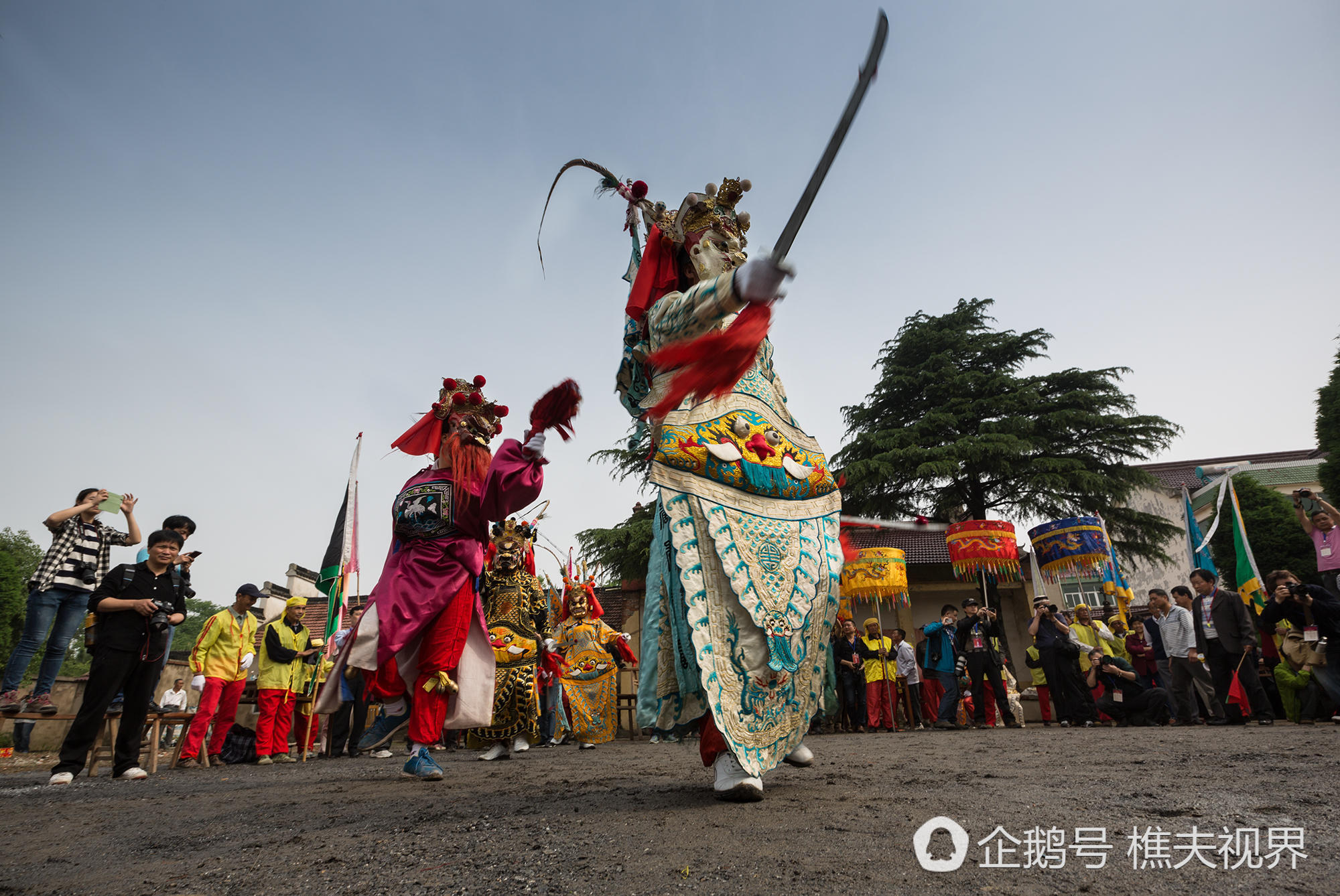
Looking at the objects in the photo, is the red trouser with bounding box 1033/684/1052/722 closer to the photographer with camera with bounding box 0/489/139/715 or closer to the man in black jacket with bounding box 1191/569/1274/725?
the man in black jacket with bounding box 1191/569/1274/725

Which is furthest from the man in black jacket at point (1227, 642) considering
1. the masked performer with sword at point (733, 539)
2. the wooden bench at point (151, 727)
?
the wooden bench at point (151, 727)

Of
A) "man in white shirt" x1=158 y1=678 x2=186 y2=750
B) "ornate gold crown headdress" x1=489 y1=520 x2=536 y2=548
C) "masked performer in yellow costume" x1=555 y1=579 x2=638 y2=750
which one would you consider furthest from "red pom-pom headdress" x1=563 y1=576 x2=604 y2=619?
"man in white shirt" x1=158 y1=678 x2=186 y2=750

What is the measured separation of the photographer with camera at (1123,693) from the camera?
26.6 ft

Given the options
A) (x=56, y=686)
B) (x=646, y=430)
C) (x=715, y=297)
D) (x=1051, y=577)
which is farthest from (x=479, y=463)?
(x=1051, y=577)

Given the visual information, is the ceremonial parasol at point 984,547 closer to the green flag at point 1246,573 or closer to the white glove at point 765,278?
the green flag at point 1246,573

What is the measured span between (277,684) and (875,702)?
787 centimetres

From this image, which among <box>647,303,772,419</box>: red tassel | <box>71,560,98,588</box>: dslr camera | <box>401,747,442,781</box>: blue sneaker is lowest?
<box>401,747,442,781</box>: blue sneaker

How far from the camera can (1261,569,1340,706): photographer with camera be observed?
19.7ft

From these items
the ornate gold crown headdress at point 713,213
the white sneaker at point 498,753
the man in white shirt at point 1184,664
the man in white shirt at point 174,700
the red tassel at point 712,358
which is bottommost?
the white sneaker at point 498,753

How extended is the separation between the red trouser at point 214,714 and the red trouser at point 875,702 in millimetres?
8115

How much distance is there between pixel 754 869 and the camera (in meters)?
1.62

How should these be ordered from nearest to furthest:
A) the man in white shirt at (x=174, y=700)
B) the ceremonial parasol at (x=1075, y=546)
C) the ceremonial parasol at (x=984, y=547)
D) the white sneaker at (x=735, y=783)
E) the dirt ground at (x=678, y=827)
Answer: the dirt ground at (x=678, y=827), the white sneaker at (x=735, y=783), the man in white shirt at (x=174, y=700), the ceremonial parasol at (x=1075, y=546), the ceremonial parasol at (x=984, y=547)

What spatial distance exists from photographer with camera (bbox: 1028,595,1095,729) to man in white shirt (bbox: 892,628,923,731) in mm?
2205

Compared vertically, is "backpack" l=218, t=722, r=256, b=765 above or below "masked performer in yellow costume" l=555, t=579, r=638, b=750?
below
